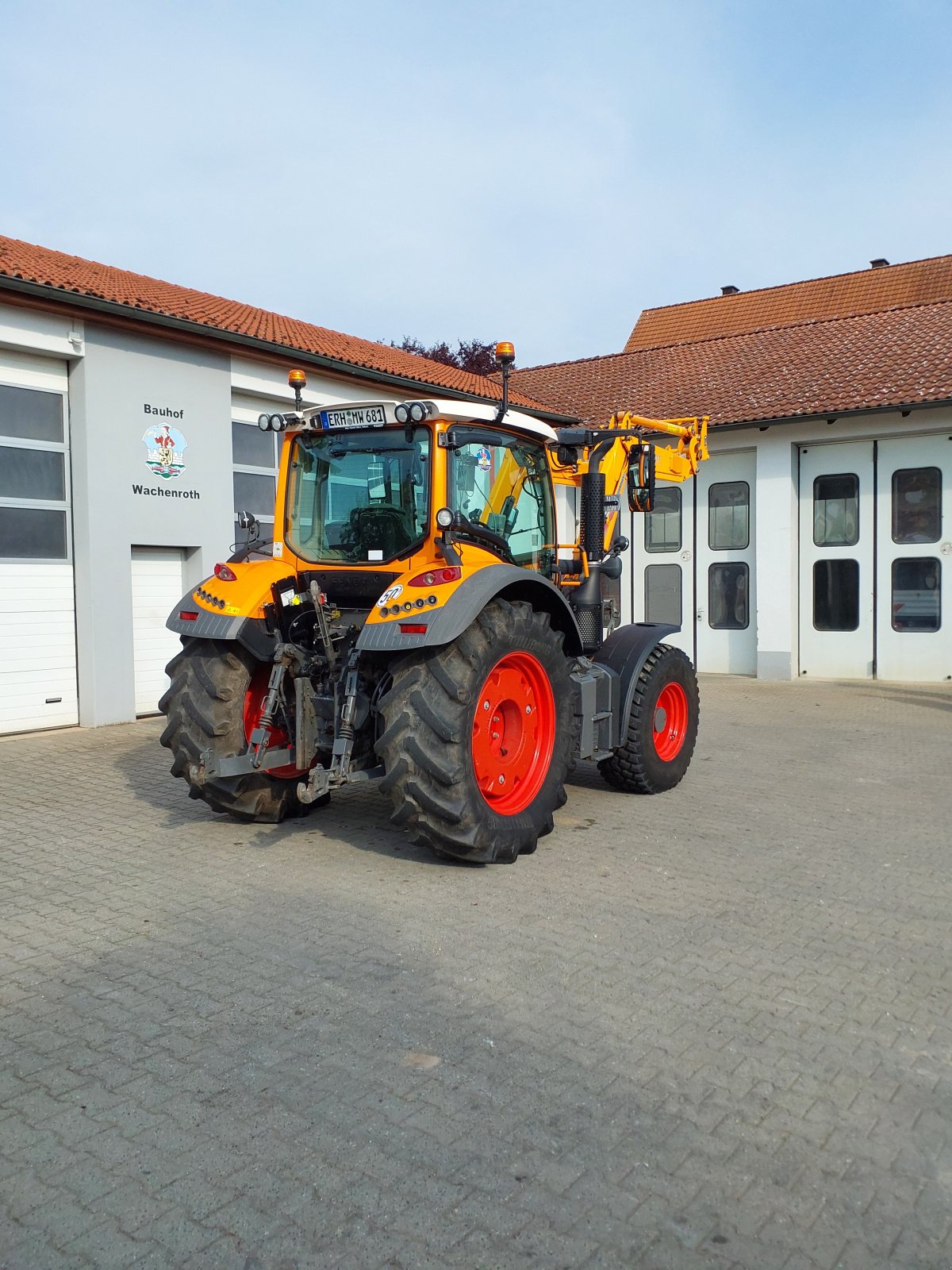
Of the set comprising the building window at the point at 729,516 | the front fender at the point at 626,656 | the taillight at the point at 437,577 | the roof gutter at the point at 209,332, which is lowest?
the front fender at the point at 626,656

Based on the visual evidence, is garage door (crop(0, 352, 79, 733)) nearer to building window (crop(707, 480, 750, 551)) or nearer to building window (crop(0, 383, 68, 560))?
building window (crop(0, 383, 68, 560))

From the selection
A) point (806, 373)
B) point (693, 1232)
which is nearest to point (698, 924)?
point (693, 1232)

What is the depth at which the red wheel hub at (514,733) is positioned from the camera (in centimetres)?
559

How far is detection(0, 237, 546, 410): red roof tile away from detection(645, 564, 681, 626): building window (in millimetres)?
3556

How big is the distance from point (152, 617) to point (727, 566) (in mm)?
9542

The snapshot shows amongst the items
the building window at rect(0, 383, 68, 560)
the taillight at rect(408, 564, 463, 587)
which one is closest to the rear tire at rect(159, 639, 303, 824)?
the taillight at rect(408, 564, 463, 587)

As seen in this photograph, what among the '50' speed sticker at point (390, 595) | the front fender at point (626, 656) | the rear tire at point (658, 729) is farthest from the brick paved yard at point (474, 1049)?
the '50' speed sticker at point (390, 595)

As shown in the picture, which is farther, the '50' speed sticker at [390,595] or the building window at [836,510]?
the building window at [836,510]

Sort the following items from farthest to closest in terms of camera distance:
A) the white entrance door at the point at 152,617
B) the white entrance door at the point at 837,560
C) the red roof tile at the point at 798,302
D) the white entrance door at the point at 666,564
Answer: the red roof tile at the point at 798,302
the white entrance door at the point at 666,564
the white entrance door at the point at 837,560
the white entrance door at the point at 152,617

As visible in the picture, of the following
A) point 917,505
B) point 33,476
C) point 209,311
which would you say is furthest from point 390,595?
point 917,505

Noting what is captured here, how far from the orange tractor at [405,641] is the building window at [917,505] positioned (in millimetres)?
10029

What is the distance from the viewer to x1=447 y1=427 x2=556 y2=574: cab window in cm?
593

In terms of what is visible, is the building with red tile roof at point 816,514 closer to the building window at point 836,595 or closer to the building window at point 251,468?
the building window at point 836,595

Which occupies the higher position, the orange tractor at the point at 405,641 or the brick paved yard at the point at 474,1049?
the orange tractor at the point at 405,641
